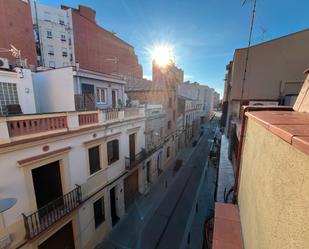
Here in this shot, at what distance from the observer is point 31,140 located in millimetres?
5414

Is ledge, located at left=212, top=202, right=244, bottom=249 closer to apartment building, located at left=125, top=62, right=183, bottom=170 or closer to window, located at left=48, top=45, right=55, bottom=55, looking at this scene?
apartment building, located at left=125, top=62, right=183, bottom=170

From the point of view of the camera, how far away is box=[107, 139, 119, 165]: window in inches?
367

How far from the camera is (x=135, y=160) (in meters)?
11.7

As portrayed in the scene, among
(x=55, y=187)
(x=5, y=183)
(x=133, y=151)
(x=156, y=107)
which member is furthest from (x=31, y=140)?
(x=156, y=107)

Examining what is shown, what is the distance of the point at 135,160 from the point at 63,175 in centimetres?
554

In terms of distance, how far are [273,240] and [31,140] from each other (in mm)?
6578

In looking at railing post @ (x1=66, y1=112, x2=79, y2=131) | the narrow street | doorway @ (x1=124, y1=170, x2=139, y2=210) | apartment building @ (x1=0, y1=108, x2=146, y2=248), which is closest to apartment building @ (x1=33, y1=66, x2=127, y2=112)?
apartment building @ (x1=0, y1=108, x2=146, y2=248)

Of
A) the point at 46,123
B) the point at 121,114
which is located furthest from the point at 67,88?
the point at 46,123

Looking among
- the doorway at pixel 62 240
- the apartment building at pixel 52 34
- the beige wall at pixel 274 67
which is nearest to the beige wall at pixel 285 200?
the doorway at pixel 62 240

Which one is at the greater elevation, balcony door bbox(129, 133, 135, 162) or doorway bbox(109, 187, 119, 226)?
balcony door bbox(129, 133, 135, 162)

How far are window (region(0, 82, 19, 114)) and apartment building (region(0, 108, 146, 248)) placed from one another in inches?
137

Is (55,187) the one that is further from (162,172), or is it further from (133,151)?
(162,172)

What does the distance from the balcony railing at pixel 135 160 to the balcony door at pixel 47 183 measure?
450cm

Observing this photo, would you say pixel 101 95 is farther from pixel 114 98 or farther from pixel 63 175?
pixel 63 175
